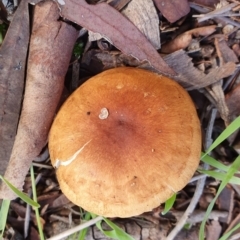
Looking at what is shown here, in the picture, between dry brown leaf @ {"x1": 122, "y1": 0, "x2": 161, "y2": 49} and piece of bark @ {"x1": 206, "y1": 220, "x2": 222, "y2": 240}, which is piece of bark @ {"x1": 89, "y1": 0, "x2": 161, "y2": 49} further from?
piece of bark @ {"x1": 206, "y1": 220, "x2": 222, "y2": 240}

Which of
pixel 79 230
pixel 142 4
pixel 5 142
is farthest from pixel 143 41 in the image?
pixel 79 230

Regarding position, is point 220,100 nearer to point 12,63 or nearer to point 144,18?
point 144,18

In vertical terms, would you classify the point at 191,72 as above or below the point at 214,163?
above

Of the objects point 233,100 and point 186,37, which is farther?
point 233,100

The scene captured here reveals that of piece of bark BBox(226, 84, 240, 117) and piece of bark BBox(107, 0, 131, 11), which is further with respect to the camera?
piece of bark BBox(226, 84, 240, 117)

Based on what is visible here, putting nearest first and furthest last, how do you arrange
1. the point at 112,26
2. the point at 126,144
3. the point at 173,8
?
the point at 126,144 < the point at 112,26 < the point at 173,8

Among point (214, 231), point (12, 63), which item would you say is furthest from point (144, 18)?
point (214, 231)

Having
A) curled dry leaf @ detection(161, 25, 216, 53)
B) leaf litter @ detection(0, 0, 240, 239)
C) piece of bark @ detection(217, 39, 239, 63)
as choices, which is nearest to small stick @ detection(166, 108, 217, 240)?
leaf litter @ detection(0, 0, 240, 239)
